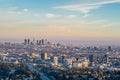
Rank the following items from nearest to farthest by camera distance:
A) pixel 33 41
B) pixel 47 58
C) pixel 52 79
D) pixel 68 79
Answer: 1. pixel 68 79
2. pixel 52 79
3. pixel 47 58
4. pixel 33 41

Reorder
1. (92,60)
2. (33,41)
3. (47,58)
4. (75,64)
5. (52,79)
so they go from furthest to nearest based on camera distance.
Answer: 1. (33,41)
2. (47,58)
3. (92,60)
4. (75,64)
5. (52,79)

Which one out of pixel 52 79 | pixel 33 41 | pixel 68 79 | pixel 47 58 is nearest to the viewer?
pixel 68 79

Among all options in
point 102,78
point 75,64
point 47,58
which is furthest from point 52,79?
point 47,58

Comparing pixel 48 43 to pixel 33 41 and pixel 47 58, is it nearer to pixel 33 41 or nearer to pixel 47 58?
pixel 33 41

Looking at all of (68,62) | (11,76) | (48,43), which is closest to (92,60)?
(68,62)

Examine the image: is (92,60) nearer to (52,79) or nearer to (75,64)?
(75,64)

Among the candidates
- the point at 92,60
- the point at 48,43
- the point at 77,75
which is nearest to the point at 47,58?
the point at 92,60

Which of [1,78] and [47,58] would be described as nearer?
[1,78]

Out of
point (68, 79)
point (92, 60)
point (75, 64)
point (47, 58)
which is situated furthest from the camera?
→ point (47, 58)

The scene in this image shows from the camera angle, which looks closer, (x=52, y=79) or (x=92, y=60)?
(x=52, y=79)
